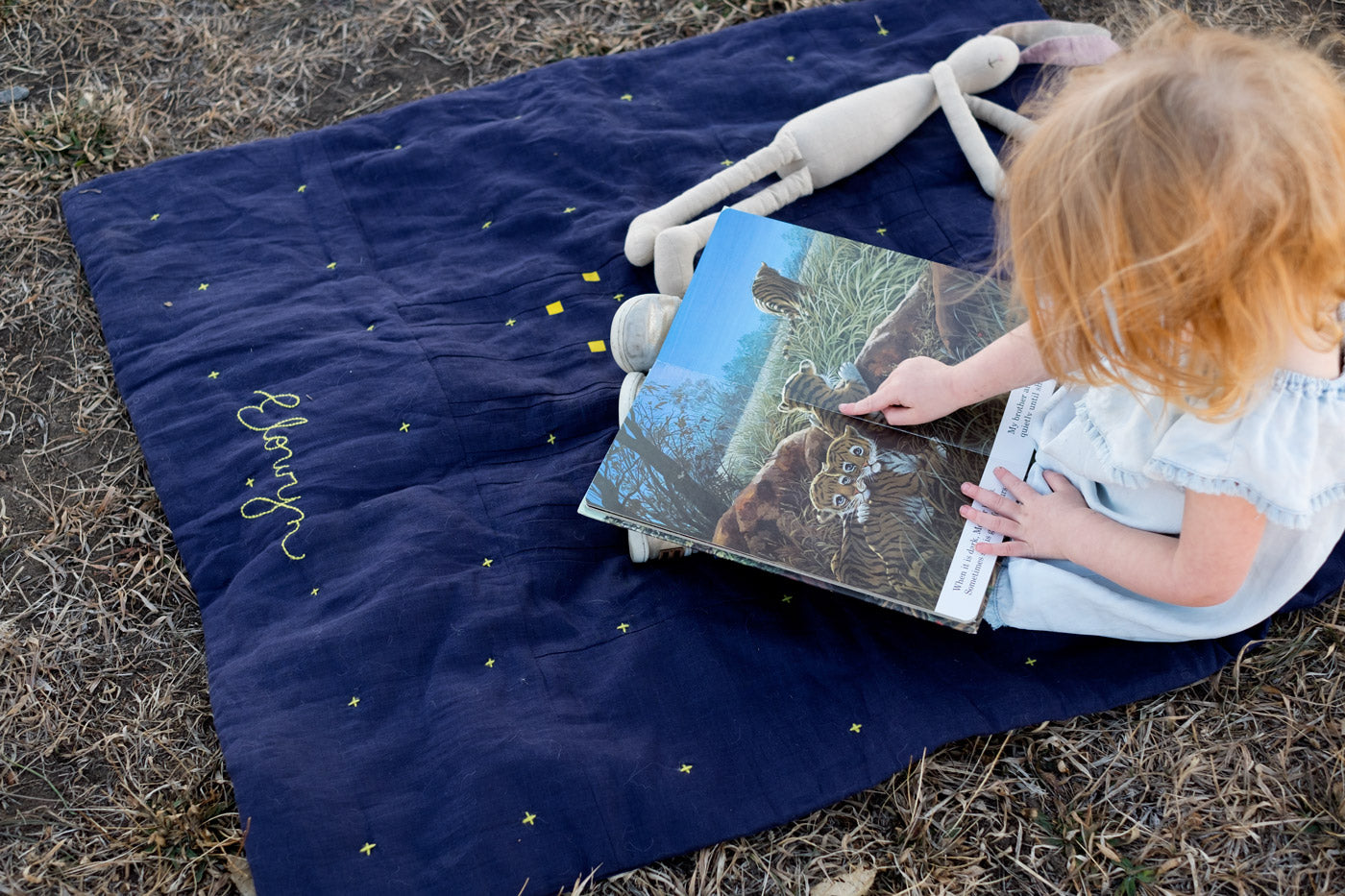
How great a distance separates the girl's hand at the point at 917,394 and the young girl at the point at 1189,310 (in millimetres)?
113

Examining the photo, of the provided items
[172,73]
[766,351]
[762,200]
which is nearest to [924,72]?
[762,200]

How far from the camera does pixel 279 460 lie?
123 cm

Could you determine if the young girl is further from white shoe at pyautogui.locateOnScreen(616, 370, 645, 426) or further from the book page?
white shoe at pyautogui.locateOnScreen(616, 370, 645, 426)

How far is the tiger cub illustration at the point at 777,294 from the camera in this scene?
4.05ft

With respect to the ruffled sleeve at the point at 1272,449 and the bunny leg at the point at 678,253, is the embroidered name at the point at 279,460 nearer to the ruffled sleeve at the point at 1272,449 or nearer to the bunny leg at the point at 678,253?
the bunny leg at the point at 678,253

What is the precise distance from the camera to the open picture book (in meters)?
1.06

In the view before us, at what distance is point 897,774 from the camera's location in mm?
1071

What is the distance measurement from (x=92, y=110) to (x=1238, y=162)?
5.58 ft

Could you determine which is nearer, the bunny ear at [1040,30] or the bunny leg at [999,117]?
the bunny leg at [999,117]

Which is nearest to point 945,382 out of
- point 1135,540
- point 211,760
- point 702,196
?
point 1135,540

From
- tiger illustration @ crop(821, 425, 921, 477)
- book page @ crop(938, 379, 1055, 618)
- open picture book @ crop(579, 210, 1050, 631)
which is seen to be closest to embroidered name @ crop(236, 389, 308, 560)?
open picture book @ crop(579, 210, 1050, 631)

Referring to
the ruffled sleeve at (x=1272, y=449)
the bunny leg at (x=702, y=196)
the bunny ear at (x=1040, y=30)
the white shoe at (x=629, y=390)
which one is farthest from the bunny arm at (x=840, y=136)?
the ruffled sleeve at (x=1272, y=449)

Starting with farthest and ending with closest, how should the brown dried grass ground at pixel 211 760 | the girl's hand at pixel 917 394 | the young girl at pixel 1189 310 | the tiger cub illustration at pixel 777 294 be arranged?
the tiger cub illustration at pixel 777 294 → the girl's hand at pixel 917 394 → the brown dried grass ground at pixel 211 760 → the young girl at pixel 1189 310

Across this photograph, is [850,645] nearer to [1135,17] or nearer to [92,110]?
[1135,17]
